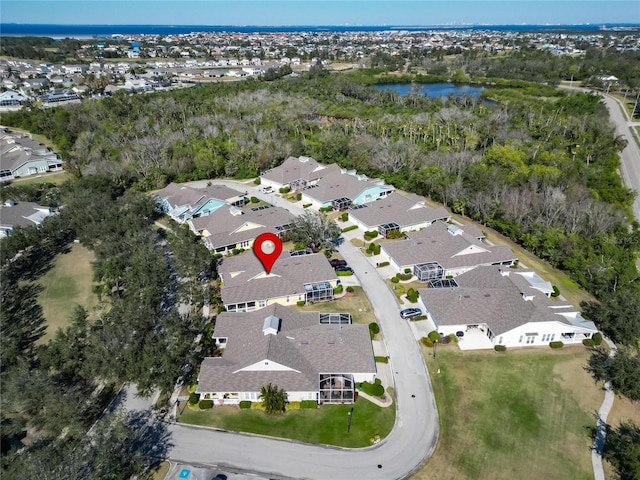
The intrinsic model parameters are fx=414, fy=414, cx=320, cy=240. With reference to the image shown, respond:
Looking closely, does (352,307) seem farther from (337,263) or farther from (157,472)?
(157,472)

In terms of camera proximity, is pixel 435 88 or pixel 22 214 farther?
pixel 435 88

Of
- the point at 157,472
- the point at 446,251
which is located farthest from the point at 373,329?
the point at 157,472

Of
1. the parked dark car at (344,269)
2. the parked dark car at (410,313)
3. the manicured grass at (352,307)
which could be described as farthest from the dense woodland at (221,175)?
the parked dark car at (410,313)

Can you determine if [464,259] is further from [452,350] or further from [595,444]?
[595,444]

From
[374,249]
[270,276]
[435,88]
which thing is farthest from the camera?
[435,88]

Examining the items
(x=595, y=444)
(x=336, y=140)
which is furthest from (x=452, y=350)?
(x=336, y=140)
